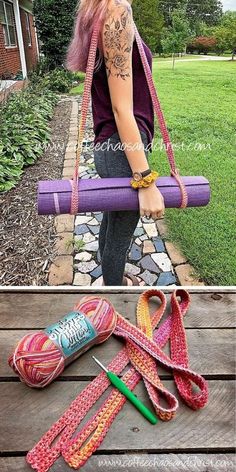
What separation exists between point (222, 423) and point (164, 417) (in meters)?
0.12

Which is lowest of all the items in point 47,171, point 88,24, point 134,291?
point 47,171

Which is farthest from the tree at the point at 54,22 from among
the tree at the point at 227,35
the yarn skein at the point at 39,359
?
the tree at the point at 227,35

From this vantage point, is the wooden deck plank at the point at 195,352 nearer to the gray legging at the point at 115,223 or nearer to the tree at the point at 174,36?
the gray legging at the point at 115,223

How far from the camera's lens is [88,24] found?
3.30 ft

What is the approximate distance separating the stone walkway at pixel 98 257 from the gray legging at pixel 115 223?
0.57 meters

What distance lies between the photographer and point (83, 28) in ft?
3.37

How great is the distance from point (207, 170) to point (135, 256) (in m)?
1.59

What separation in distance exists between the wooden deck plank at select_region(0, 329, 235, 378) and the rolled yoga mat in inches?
13.7

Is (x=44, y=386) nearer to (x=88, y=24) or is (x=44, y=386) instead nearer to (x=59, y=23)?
(x=88, y=24)

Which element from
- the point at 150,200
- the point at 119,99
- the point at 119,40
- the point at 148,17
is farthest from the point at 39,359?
the point at 148,17

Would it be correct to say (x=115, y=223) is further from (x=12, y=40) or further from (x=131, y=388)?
(x=12, y=40)

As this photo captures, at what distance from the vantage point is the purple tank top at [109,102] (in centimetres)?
108

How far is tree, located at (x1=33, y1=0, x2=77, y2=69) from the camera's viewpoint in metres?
9.66

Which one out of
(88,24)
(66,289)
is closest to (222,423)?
(66,289)
